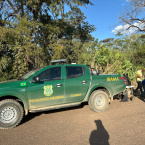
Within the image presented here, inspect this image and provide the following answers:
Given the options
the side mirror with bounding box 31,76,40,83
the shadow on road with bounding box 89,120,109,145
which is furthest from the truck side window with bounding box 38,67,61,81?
the shadow on road with bounding box 89,120,109,145

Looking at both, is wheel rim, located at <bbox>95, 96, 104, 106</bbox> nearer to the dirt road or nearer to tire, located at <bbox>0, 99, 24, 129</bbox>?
the dirt road

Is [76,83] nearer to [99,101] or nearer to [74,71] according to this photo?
[74,71]

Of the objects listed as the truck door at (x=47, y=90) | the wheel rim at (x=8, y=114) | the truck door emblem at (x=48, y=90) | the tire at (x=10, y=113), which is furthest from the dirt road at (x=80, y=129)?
the truck door emblem at (x=48, y=90)

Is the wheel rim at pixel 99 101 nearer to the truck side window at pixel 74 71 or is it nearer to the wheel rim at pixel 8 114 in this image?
the truck side window at pixel 74 71

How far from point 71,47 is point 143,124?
351 inches

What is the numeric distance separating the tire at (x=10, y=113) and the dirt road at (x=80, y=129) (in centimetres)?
18

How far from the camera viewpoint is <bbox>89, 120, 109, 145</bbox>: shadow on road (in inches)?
123

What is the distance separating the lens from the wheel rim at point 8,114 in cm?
399

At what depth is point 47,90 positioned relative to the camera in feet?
14.7

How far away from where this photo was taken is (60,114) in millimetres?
5102

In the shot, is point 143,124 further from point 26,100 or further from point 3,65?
point 3,65

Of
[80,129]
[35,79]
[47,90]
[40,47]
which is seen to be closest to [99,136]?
[80,129]

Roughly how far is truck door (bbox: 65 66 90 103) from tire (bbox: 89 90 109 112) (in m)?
0.40

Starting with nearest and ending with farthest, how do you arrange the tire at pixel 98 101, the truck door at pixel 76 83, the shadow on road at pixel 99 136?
the shadow on road at pixel 99 136 → the truck door at pixel 76 83 → the tire at pixel 98 101
